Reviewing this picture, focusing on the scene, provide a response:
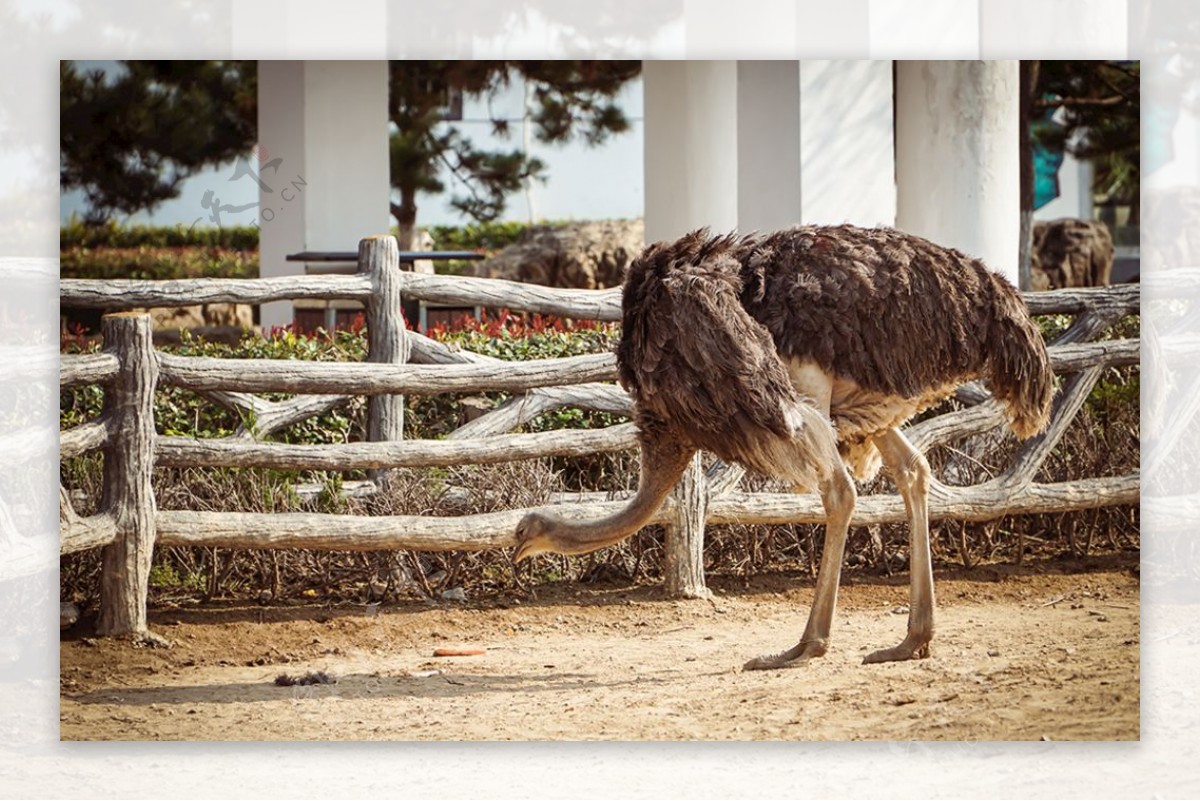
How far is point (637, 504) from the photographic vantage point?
4.68m

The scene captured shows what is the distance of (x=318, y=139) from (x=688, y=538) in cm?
147

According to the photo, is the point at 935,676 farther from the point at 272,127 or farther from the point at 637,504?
the point at 272,127

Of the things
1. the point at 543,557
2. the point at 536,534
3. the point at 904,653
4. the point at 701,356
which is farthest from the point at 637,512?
the point at 904,653

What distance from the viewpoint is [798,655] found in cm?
485

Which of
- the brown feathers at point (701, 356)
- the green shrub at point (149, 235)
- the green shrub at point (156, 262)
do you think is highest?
the green shrub at point (149, 235)

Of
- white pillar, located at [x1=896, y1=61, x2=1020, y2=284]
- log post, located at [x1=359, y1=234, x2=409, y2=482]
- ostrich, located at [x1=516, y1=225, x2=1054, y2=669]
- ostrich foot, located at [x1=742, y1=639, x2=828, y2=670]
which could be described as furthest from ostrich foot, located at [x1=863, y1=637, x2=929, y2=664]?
log post, located at [x1=359, y1=234, x2=409, y2=482]

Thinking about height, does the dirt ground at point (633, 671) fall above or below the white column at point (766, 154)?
below

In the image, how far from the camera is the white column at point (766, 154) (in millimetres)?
5016

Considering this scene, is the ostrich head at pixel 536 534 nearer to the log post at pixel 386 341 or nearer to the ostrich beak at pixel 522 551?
the ostrich beak at pixel 522 551

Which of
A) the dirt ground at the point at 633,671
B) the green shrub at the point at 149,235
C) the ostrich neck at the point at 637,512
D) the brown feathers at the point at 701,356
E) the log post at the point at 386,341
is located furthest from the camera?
the log post at the point at 386,341

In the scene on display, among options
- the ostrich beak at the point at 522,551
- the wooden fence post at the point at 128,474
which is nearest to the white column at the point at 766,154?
the ostrich beak at the point at 522,551

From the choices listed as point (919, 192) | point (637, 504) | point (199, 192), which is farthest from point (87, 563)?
point (919, 192)

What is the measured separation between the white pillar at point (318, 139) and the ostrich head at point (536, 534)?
3.22 feet

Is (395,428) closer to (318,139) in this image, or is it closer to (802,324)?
(318,139)
